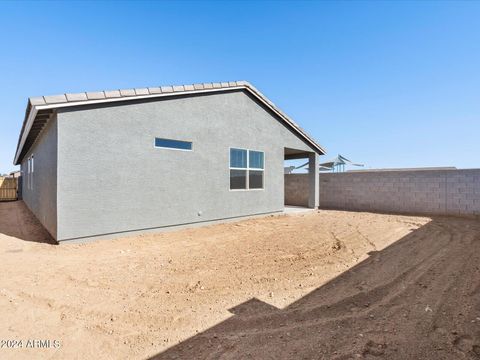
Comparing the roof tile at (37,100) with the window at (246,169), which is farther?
the window at (246,169)

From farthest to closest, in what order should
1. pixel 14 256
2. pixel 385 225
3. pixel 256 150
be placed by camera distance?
pixel 256 150, pixel 385 225, pixel 14 256

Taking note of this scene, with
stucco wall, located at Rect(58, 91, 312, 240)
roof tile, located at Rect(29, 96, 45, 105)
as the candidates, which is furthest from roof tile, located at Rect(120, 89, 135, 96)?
roof tile, located at Rect(29, 96, 45, 105)

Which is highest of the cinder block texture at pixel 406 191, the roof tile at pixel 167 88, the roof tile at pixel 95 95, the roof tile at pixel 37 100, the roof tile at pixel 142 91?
the roof tile at pixel 167 88

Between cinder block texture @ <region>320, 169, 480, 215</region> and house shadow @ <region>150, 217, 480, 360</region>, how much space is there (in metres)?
7.93

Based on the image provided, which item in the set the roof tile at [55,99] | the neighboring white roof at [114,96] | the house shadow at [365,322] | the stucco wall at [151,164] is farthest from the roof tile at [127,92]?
the house shadow at [365,322]

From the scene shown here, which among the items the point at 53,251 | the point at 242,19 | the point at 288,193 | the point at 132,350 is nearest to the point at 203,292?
the point at 132,350

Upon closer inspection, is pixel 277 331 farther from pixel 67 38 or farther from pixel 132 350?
pixel 67 38

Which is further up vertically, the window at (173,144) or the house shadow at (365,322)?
the window at (173,144)

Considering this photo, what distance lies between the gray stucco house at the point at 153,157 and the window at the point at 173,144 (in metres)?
0.03

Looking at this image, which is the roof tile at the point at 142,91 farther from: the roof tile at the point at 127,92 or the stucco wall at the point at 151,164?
the stucco wall at the point at 151,164

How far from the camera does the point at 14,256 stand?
4867 millimetres

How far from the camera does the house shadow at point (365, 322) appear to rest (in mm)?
2201

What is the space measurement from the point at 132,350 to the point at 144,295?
113 centimetres

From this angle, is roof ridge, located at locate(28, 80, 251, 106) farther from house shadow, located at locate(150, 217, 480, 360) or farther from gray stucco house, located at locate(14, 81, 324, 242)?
house shadow, located at locate(150, 217, 480, 360)
